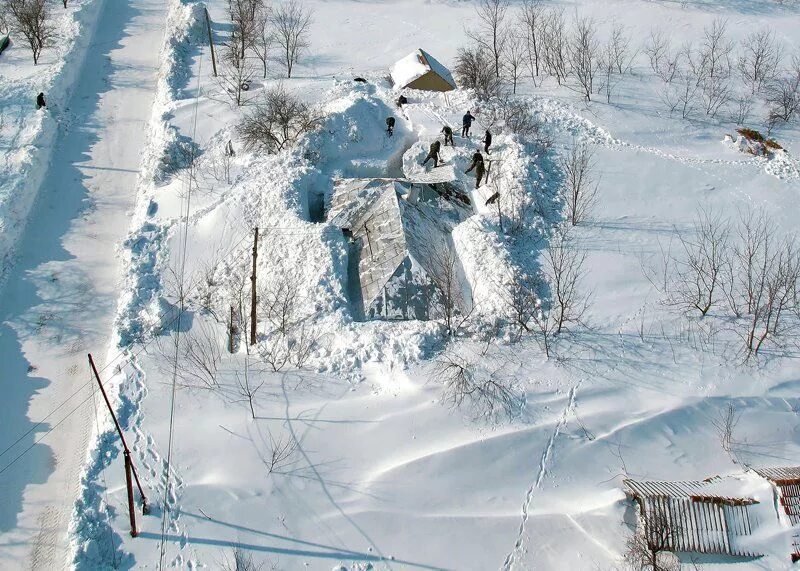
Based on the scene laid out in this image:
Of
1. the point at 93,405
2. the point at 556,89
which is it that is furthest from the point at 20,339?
the point at 556,89

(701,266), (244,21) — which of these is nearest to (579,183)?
(701,266)

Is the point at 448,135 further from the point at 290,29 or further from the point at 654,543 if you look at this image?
the point at 654,543

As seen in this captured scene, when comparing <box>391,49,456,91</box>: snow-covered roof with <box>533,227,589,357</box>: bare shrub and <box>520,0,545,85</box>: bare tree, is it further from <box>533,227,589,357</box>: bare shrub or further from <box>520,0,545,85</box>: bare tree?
<box>533,227,589,357</box>: bare shrub

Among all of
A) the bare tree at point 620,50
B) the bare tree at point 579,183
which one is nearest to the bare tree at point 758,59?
the bare tree at point 620,50

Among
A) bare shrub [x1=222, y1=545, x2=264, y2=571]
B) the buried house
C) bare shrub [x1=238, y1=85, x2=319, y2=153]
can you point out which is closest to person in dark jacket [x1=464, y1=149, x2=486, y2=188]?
the buried house

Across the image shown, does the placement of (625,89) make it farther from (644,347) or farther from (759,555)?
(759,555)

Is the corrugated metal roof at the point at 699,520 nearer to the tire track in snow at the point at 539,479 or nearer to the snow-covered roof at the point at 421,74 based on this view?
the tire track in snow at the point at 539,479
